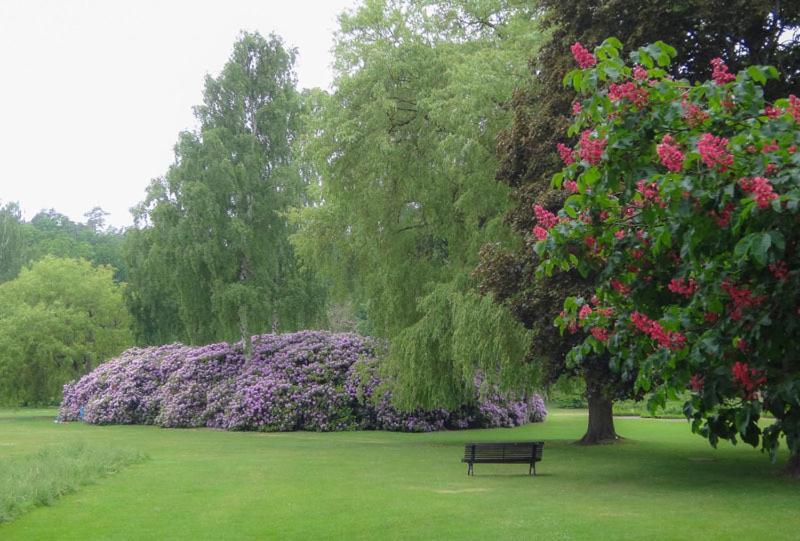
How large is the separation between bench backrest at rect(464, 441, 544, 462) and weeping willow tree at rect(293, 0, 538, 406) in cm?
387

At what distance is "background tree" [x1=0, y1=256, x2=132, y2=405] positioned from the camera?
4653 cm

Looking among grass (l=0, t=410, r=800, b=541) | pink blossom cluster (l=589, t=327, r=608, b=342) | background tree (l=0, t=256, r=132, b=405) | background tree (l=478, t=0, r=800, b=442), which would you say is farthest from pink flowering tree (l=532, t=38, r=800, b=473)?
background tree (l=0, t=256, r=132, b=405)

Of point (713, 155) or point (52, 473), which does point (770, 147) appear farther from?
point (52, 473)

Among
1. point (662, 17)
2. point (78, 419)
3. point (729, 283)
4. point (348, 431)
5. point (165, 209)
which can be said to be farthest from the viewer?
point (78, 419)

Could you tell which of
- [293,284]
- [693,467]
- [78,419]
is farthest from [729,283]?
[78,419]

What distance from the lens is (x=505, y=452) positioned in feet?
59.4

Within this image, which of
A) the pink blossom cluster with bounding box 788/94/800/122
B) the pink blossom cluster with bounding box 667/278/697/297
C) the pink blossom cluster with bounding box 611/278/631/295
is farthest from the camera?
the pink blossom cluster with bounding box 611/278/631/295

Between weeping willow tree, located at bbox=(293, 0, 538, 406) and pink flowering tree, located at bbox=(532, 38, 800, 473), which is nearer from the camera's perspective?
pink flowering tree, located at bbox=(532, 38, 800, 473)

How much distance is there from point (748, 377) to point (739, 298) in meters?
0.52

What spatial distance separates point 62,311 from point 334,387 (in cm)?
2012

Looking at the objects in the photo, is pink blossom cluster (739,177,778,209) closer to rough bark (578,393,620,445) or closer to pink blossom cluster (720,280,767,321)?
pink blossom cluster (720,280,767,321)

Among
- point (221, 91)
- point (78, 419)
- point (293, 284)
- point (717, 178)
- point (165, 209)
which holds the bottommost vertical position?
point (78, 419)

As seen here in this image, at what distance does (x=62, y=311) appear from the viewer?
47969 millimetres

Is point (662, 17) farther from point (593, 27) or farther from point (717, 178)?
point (717, 178)
